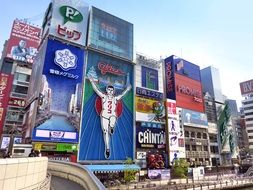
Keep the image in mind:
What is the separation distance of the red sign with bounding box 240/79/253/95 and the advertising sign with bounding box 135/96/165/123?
61971 mm

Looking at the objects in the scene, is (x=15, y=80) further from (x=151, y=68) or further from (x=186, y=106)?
(x=186, y=106)

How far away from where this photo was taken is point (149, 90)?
57375mm

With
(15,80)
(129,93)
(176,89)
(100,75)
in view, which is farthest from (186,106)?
(15,80)

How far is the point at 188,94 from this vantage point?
220 feet

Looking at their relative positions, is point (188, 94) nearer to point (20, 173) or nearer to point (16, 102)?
point (16, 102)

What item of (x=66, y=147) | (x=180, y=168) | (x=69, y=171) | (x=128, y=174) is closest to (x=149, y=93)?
(x=180, y=168)

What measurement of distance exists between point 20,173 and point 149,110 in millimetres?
49052

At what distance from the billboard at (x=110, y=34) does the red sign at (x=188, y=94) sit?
1786 centimetres

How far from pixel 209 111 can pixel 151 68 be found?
2852 centimetres

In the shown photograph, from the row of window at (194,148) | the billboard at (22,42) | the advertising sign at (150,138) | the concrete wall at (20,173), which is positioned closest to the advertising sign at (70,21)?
the advertising sign at (150,138)

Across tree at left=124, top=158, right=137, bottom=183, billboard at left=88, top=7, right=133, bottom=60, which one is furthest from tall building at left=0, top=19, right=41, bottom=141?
tree at left=124, top=158, right=137, bottom=183

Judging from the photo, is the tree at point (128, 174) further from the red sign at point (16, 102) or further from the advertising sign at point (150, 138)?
the red sign at point (16, 102)

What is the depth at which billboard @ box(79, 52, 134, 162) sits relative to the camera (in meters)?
44.7

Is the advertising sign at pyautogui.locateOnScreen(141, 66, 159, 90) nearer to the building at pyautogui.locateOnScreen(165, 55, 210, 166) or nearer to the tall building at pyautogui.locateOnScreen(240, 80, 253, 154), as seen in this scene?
the building at pyautogui.locateOnScreen(165, 55, 210, 166)
